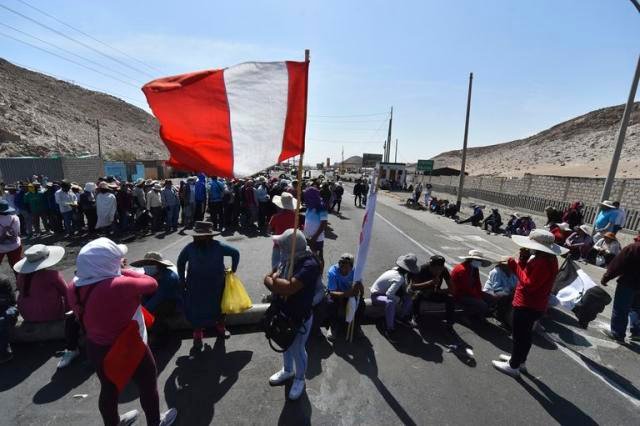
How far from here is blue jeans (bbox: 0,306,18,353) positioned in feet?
12.4

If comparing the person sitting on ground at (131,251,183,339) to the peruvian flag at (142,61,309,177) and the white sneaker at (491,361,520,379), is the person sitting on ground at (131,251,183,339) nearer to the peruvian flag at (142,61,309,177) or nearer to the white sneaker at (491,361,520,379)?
the peruvian flag at (142,61,309,177)

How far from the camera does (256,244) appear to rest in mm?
9891

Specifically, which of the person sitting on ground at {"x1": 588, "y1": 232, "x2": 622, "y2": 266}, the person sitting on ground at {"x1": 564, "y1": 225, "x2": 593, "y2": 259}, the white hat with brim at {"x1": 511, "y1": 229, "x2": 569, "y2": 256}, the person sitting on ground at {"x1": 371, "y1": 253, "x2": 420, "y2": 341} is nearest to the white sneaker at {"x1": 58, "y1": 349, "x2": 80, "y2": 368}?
the person sitting on ground at {"x1": 371, "y1": 253, "x2": 420, "y2": 341}

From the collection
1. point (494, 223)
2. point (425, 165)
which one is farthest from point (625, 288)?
point (425, 165)

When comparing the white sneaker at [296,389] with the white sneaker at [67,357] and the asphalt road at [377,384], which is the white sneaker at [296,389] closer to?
the asphalt road at [377,384]

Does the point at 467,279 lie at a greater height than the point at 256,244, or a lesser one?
greater

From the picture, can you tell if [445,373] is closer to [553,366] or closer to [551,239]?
[553,366]

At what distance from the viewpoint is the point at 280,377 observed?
11.9 ft

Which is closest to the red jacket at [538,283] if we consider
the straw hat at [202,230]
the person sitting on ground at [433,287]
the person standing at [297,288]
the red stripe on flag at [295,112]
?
the person sitting on ground at [433,287]

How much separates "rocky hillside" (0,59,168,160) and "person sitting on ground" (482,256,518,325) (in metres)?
37.3

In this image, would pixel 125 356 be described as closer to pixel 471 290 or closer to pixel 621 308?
pixel 471 290

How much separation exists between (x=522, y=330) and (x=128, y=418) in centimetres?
421

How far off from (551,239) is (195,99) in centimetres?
415

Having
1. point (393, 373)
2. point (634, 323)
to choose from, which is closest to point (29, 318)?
point (393, 373)
